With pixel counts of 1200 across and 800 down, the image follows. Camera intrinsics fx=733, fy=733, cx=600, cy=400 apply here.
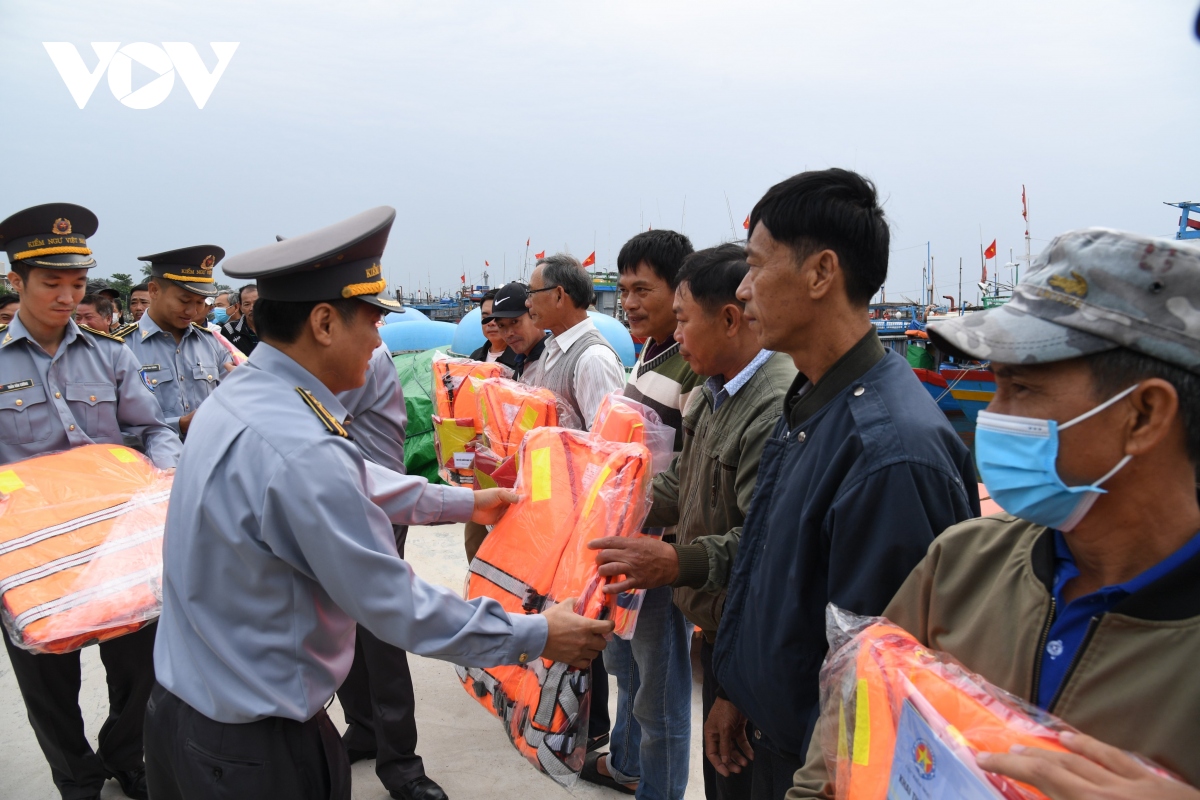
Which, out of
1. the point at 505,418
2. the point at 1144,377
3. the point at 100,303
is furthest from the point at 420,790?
the point at 100,303

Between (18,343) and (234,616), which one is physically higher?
(18,343)

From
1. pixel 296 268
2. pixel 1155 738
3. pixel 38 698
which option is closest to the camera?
pixel 1155 738

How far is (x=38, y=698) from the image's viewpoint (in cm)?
310

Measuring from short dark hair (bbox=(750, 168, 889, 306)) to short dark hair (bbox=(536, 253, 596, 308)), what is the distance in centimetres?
220

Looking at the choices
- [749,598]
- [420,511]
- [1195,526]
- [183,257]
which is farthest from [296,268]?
[183,257]

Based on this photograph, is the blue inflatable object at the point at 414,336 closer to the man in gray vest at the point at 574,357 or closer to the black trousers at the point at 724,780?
the man in gray vest at the point at 574,357

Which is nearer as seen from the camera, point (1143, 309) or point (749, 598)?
point (1143, 309)

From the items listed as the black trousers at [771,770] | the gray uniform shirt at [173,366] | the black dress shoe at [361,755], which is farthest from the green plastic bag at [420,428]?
the black trousers at [771,770]

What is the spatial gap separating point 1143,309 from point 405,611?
153 centimetres

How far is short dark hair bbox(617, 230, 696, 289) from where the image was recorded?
128 inches

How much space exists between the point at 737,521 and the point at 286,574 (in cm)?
130

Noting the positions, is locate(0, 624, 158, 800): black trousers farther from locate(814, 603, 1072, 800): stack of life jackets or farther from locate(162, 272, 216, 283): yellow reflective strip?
locate(814, 603, 1072, 800): stack of life jackets

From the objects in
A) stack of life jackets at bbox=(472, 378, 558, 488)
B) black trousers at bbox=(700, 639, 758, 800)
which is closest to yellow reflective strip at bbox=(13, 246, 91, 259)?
stack of life jackets at bbox=(472, 378, 558, 488)

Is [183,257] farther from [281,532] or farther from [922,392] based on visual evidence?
[922,392]
